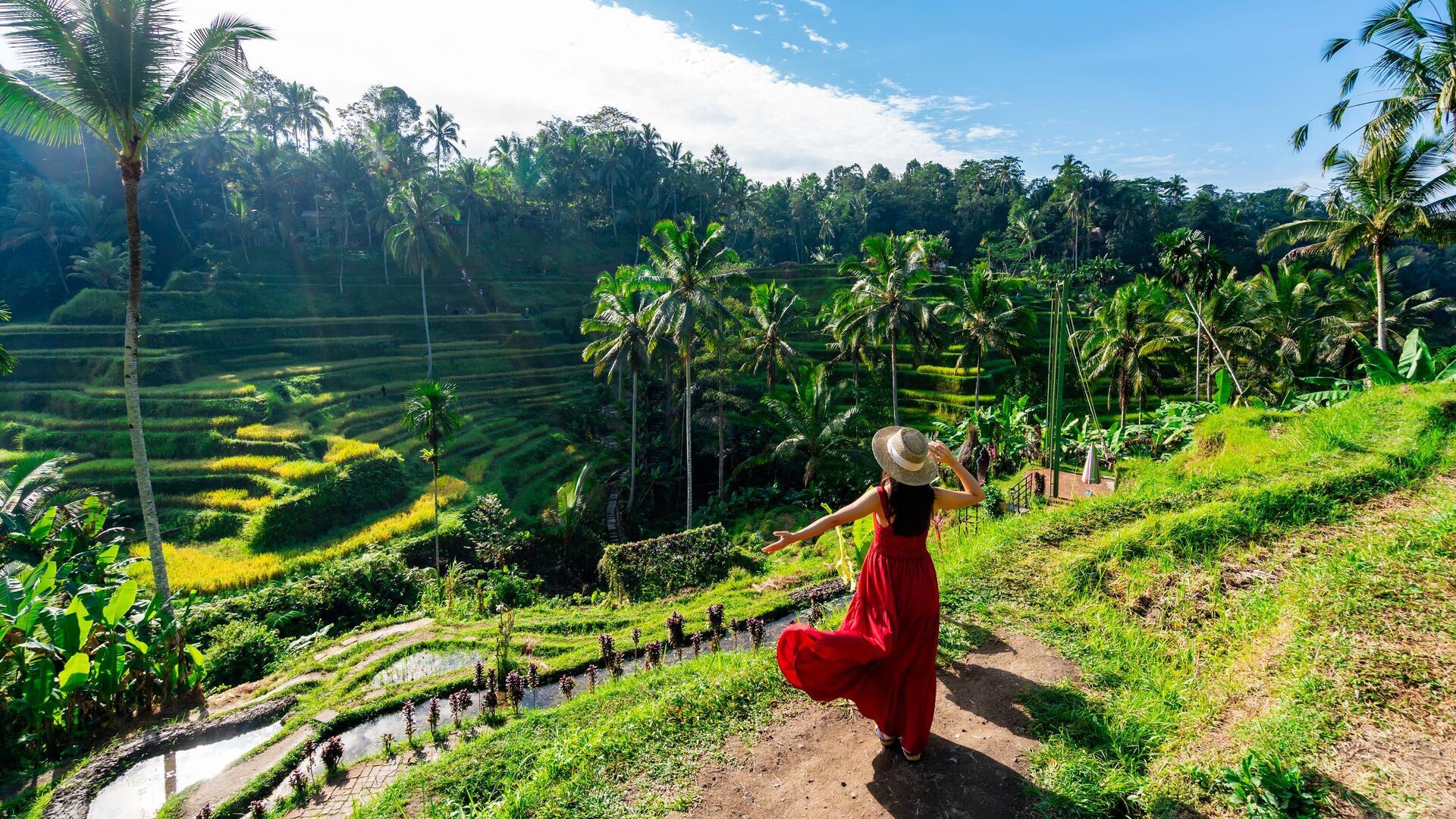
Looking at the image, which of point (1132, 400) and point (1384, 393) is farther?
point (1132, 400)

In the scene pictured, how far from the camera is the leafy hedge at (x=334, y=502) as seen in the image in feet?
57.0

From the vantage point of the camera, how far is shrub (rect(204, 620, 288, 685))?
1023cm

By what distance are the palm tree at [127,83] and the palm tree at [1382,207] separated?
1910 cm

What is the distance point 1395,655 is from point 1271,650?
590 millimetres

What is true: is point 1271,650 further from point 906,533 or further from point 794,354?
point 794,354

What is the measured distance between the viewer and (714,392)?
27.0 meters

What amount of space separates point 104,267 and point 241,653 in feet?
117

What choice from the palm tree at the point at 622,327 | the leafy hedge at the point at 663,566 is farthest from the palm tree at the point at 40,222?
the leafy hedge at the point at 663,566

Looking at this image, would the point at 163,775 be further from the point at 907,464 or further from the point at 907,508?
the point at 907,464

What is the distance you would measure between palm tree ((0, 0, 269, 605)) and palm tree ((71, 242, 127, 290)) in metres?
33.5

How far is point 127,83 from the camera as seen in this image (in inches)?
330

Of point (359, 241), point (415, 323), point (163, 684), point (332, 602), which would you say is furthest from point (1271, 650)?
point (359, 241)

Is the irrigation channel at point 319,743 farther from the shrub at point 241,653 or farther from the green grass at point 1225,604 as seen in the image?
the shrub at point 241,653

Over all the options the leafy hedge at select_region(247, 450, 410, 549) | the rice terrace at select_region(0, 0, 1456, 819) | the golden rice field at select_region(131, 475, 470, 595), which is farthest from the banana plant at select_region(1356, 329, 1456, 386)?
the leafy hedge at select_region(247, 450, 410, 549)
